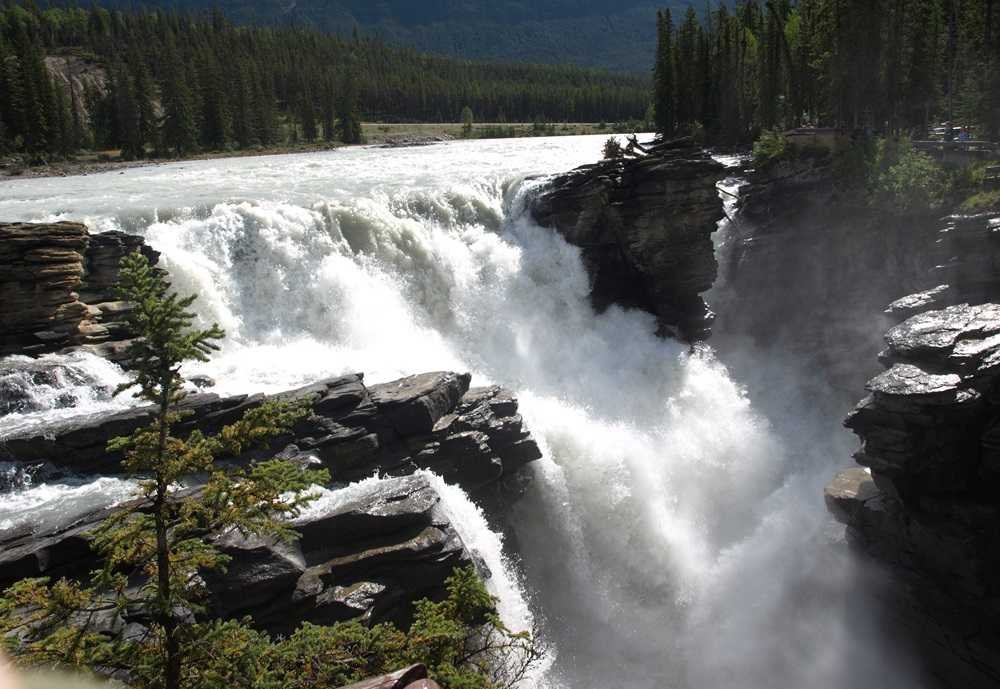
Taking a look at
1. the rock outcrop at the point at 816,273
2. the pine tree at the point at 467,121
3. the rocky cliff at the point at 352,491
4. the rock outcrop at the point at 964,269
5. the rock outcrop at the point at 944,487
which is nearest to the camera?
the rocky cliff at the point at 352,491

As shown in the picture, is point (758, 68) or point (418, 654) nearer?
point (418, 654)

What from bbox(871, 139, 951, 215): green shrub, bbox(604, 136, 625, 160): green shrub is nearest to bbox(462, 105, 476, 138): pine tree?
bbox(604, 136, 625, 160): green shrub

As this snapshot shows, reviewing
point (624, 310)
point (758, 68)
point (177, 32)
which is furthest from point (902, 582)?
point (177, 32)

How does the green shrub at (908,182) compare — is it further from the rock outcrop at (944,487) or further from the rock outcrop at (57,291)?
the rock outcrop at (57,291)

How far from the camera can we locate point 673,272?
115ft

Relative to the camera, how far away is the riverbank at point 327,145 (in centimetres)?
5920

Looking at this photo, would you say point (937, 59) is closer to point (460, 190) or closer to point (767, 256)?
point (767, 256)

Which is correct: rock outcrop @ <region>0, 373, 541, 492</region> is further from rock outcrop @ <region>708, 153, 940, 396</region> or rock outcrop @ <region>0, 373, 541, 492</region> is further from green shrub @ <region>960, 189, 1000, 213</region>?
green shrub @ <region>960, 189, 1000, 213</region>

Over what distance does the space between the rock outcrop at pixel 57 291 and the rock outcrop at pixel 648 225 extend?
19.6 m

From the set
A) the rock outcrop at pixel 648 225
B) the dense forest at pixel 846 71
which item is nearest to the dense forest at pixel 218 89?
the dense forest at pixel 846 71

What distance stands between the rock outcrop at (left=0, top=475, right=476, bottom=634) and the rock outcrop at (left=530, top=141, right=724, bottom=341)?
19.6 metres

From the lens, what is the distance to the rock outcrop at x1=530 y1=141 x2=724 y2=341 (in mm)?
34156

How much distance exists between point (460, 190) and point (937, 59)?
118 feet

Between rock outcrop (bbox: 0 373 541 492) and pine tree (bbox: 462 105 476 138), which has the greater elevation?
pine tree (bbox: 462 105 476 138)
